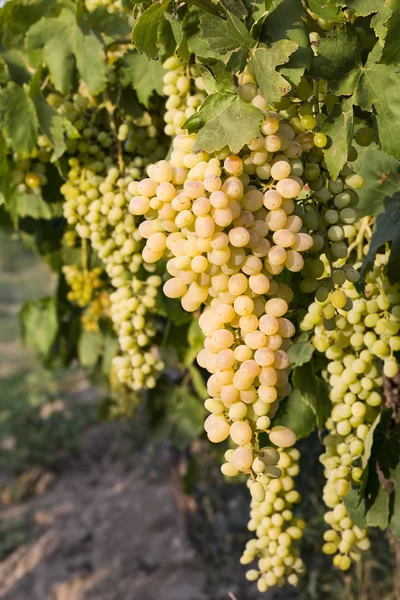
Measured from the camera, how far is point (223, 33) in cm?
88

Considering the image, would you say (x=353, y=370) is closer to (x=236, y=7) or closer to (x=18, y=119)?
(x=236, y=7)

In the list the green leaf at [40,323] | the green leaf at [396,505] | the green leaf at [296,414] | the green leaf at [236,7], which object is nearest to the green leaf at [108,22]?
the green leaf at [236,7]

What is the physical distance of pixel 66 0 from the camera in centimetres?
143

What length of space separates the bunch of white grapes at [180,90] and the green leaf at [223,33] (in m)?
0.30

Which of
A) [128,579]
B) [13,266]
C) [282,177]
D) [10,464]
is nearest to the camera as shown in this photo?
[282,177]

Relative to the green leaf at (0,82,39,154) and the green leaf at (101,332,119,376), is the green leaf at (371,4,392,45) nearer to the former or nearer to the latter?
the green leaf at (0,82,39,154)

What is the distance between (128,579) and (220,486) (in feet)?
2.32

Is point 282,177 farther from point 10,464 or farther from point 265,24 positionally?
point 10,464

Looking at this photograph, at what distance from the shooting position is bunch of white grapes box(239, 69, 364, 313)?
902 mm

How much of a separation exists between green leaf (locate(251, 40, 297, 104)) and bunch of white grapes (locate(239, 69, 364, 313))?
0.8 inches

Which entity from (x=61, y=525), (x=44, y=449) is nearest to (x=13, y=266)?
(x=44, y=449)

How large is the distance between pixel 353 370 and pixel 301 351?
0.10m

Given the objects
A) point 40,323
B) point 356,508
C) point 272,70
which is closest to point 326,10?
point 272,70

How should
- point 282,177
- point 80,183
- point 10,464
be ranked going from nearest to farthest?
point 282,177, point 80,183, point 10,464
